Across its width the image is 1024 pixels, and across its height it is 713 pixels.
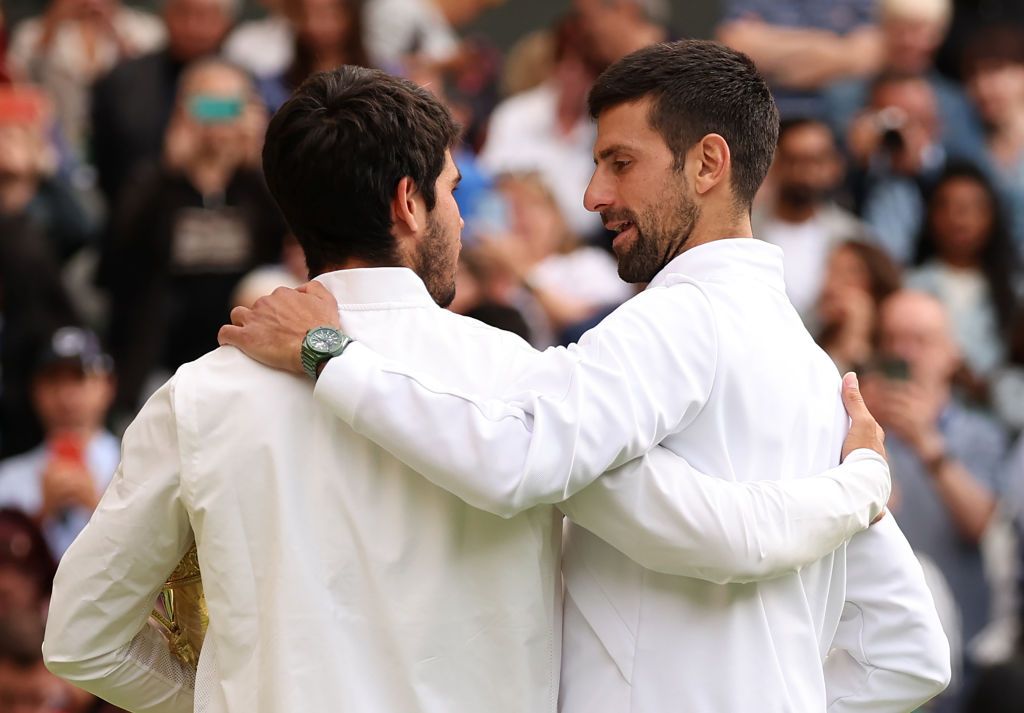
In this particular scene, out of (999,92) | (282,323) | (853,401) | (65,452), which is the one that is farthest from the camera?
(999,92)

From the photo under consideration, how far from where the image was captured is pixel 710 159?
9.53 feet

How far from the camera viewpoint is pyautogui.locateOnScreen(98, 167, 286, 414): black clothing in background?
6.66 metres

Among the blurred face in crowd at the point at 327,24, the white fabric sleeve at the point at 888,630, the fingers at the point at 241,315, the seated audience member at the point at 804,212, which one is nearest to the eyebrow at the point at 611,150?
the fingers at the point at 241,315

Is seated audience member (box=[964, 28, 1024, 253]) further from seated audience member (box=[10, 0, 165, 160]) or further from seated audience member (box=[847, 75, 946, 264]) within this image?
seated audience member (box=[10, 0, 165, 160])

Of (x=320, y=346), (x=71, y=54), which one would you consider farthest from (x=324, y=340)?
(x=71, y=54)

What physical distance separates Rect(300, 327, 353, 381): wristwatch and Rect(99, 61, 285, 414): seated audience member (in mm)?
3923

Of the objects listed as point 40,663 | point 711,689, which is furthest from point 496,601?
point 40,663

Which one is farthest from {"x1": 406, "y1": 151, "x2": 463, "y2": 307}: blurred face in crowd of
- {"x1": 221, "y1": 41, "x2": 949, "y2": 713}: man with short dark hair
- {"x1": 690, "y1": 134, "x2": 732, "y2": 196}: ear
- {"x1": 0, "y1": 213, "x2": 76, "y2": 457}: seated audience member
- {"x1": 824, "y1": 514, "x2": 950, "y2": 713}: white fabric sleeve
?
{"x1": 0, "y1": 213, "x2": 76, "y2": 457}: seated audience member

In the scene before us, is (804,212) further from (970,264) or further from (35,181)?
(35,181)

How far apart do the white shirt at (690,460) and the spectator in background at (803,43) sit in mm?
A: 5027

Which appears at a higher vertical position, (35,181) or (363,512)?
(363,512)

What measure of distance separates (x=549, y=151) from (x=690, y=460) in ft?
15.3

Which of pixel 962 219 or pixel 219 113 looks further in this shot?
pixel 962 219

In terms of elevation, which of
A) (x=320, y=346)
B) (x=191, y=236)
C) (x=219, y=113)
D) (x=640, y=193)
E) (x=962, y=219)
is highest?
(x=640, y=193)
